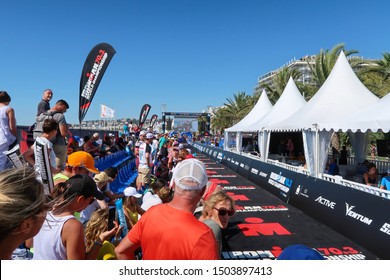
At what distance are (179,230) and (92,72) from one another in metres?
8.08

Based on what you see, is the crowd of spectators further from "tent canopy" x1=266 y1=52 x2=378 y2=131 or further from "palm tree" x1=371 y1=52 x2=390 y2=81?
"palm tree" x1=371 y1=52 x2=390 y2=81

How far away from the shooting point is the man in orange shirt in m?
1.68

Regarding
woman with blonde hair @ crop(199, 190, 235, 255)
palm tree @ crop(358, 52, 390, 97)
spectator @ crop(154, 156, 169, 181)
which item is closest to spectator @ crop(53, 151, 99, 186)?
woman with blonde hair @ crop(199, 190, 235, 255)

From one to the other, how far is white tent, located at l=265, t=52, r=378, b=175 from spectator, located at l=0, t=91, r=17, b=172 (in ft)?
25.1

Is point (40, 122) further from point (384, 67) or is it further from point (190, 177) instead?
point (384, 67)

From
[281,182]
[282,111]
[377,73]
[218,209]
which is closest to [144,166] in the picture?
[281,182]

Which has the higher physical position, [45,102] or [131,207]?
[45,102]

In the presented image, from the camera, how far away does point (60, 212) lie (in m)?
2.08

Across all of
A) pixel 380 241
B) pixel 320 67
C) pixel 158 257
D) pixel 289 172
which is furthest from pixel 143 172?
pixel 320 67

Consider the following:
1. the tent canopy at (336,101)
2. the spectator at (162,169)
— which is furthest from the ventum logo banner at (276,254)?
the tent canopy at (336,101)

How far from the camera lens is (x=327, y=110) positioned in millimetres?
10133

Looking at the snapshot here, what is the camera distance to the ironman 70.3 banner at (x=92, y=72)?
8.58 metres

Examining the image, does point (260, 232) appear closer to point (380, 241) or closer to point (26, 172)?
point (380, 241)
